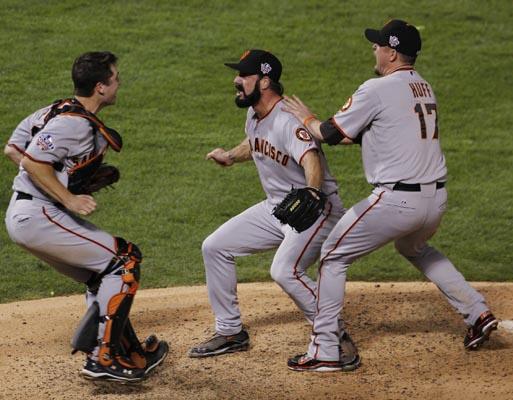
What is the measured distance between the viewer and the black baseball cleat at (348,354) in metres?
6.75

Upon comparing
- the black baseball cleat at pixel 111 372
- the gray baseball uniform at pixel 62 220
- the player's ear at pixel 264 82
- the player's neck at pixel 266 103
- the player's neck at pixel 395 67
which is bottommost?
the black baseball cleat at pixel 111 372

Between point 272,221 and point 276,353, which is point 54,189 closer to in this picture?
point 272,221

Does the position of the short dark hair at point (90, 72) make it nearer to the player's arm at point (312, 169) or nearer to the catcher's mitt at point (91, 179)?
the catcher's mitt at point (91, 179)

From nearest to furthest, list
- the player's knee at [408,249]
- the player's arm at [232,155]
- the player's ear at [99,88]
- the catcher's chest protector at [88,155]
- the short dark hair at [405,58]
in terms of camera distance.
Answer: the catcher's chest protector at [88,155] → the player's ear at [99,88] → the short dark hair at [405,58] → the player's knee at [408,249] → the player's arm at [232,155]

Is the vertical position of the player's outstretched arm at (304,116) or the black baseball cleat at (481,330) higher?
the player's outstretched arm at (304,116)

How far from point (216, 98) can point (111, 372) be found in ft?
20.4

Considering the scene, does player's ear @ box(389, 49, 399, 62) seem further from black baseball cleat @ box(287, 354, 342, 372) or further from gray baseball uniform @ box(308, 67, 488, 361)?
black baseball cleat @ box(287, 354, 342, 372)

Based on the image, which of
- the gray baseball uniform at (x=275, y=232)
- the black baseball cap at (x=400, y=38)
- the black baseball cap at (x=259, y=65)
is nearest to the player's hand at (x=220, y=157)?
the gray baseball uniform at (x=275, y=232)

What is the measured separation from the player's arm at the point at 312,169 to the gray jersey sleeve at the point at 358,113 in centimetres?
25

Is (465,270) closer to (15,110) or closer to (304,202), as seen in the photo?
(304,202)

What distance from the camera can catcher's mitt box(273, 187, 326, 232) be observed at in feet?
21.4

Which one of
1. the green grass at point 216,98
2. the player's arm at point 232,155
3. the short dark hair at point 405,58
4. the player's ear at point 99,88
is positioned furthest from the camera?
the green grass at point 216,98

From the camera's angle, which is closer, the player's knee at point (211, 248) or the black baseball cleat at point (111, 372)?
the black baseball cleat at point (111, 372)

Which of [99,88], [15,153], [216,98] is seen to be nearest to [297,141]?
[99,88]
